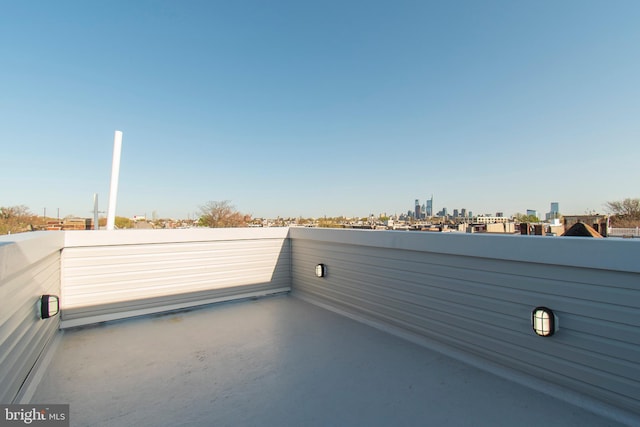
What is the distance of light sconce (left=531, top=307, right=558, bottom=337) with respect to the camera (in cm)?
185

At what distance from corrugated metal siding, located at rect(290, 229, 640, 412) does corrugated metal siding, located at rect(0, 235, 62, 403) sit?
2.81 metres

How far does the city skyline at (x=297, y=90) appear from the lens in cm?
749

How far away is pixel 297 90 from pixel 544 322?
12966 millimetres

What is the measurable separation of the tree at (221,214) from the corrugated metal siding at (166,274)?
60.1 feet

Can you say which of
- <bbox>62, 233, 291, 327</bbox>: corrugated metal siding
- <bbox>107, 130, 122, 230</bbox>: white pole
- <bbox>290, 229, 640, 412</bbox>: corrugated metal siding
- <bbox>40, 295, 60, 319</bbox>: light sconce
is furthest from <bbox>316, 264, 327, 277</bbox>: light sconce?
<bbox>107, 130, 122, 230</bbox>: white pole

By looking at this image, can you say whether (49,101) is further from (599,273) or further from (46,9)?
(599,273)

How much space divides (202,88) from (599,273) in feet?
41.5

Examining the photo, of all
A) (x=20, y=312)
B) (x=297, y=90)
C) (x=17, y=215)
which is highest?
(x=297, y=90)

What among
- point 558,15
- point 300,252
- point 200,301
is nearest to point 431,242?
point 300,252

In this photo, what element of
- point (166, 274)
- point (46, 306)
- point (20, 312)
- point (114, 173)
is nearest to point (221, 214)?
point (114, 173)

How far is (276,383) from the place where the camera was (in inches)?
78.2

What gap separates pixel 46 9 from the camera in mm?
6109

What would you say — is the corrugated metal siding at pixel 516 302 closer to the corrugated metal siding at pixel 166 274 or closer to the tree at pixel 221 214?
the corrugated metal siding at pixel 166 274

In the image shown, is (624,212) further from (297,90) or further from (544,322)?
(544,322)
